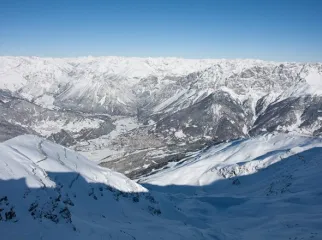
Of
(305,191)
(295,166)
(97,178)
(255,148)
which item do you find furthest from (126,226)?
(255,148)

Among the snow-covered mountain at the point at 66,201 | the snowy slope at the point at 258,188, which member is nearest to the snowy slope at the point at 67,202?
the snow-covered mountain at the point at 66,201

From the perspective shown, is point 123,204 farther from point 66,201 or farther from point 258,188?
point 258,188

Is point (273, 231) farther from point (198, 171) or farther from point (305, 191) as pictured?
point (198, 171)

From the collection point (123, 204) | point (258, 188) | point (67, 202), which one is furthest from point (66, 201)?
point (258, 188)

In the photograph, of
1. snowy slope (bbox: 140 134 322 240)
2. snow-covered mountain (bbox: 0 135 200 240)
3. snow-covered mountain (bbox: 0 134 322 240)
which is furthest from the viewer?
snowy slope (bbox: 140 134 322 240)

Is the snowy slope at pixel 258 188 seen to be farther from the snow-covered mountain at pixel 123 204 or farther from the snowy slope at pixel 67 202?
the snowy slope at pixel 67 202

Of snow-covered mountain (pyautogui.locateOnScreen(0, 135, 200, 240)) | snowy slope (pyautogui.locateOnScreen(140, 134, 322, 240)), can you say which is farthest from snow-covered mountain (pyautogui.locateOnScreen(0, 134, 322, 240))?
snowy slope (pyautogui.locateOnScreen(140, 134, 322, 240))

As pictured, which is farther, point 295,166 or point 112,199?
point 295,166

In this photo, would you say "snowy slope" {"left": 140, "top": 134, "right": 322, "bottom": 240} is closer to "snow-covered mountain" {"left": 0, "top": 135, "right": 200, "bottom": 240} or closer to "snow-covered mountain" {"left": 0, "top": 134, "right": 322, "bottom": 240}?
"snow-covered mountain" {"left": 0, "top": 134, "right": 322, "bottom": 240}
